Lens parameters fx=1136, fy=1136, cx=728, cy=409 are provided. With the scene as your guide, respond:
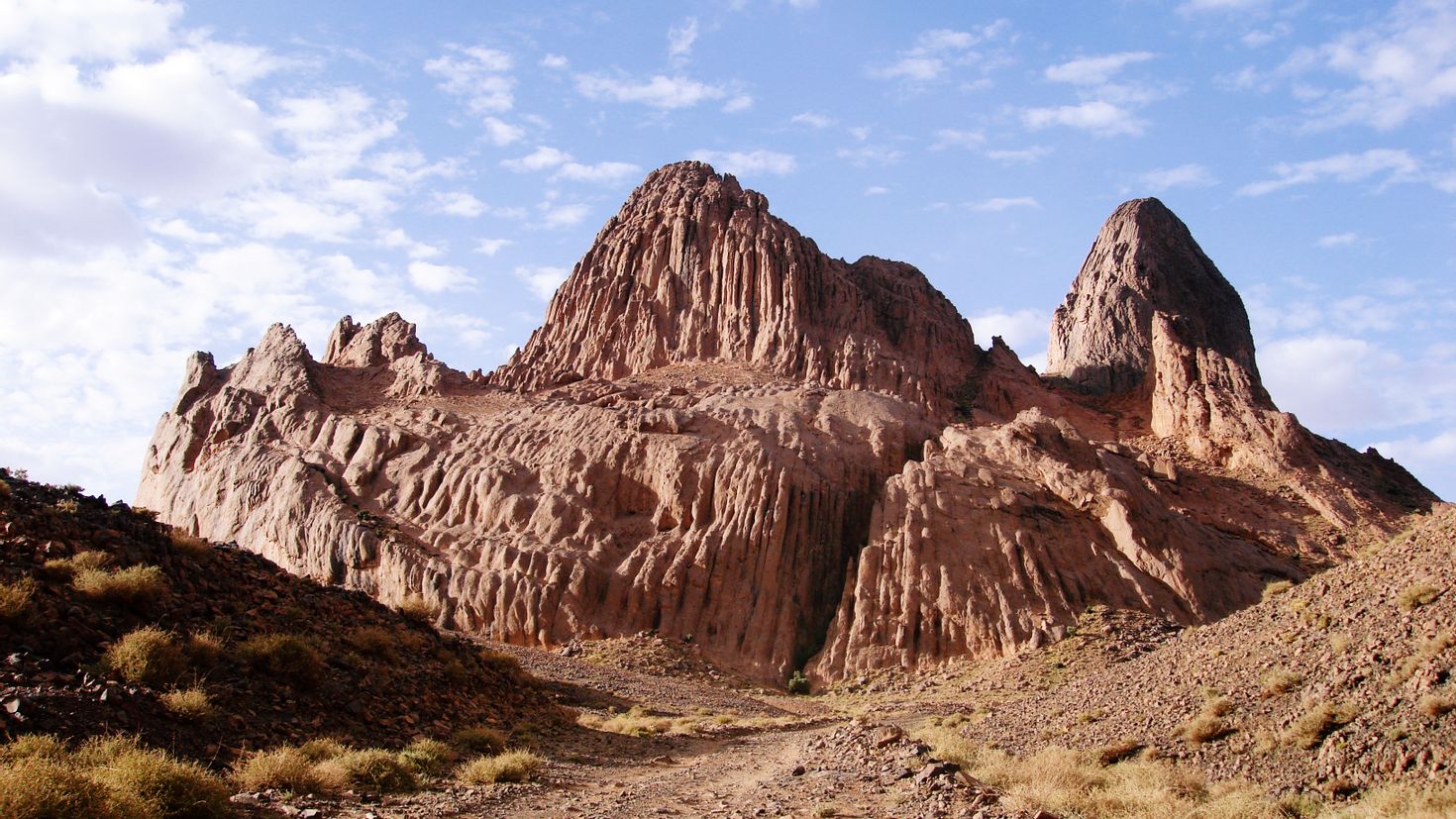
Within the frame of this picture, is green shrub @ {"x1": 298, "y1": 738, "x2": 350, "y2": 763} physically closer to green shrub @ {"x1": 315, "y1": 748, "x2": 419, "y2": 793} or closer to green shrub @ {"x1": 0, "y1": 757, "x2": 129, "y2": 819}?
green shrub @ {"x1": 315, "y1": 748, "x2": 419, "y2": 793}

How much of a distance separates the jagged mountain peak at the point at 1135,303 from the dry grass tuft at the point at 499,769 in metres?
84.0

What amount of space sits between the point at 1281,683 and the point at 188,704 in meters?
17.5

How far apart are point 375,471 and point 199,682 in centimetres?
4975

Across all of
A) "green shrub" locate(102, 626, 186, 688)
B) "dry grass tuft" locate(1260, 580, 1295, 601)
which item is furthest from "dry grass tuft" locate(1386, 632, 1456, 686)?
"green shrub" locate(102, 626, 186, 688)

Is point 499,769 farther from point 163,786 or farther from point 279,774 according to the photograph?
point 163,786

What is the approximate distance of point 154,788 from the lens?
13.4 meters

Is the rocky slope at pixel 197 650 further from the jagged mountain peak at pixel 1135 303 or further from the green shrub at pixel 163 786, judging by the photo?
the jagged mountain peak at pixel 1135 303

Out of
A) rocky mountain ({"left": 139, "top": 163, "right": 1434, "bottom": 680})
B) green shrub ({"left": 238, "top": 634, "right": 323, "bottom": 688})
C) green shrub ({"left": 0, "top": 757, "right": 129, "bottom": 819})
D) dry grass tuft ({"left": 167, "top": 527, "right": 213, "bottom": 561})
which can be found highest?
rocky mountain ({"left": 139, "top": 163, "right": 1434, "bottom": 680})

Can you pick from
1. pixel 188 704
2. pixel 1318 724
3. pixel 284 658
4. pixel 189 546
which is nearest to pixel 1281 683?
pixel 1318 724

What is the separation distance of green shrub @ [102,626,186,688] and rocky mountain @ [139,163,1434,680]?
36.3 meters

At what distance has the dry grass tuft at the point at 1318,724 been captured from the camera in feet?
53.9

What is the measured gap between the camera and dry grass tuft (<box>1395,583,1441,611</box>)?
17.7 metres

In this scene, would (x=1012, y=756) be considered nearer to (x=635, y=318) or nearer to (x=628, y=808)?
(x=628, y=808)

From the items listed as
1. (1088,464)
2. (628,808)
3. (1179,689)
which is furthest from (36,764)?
(1088,464)
